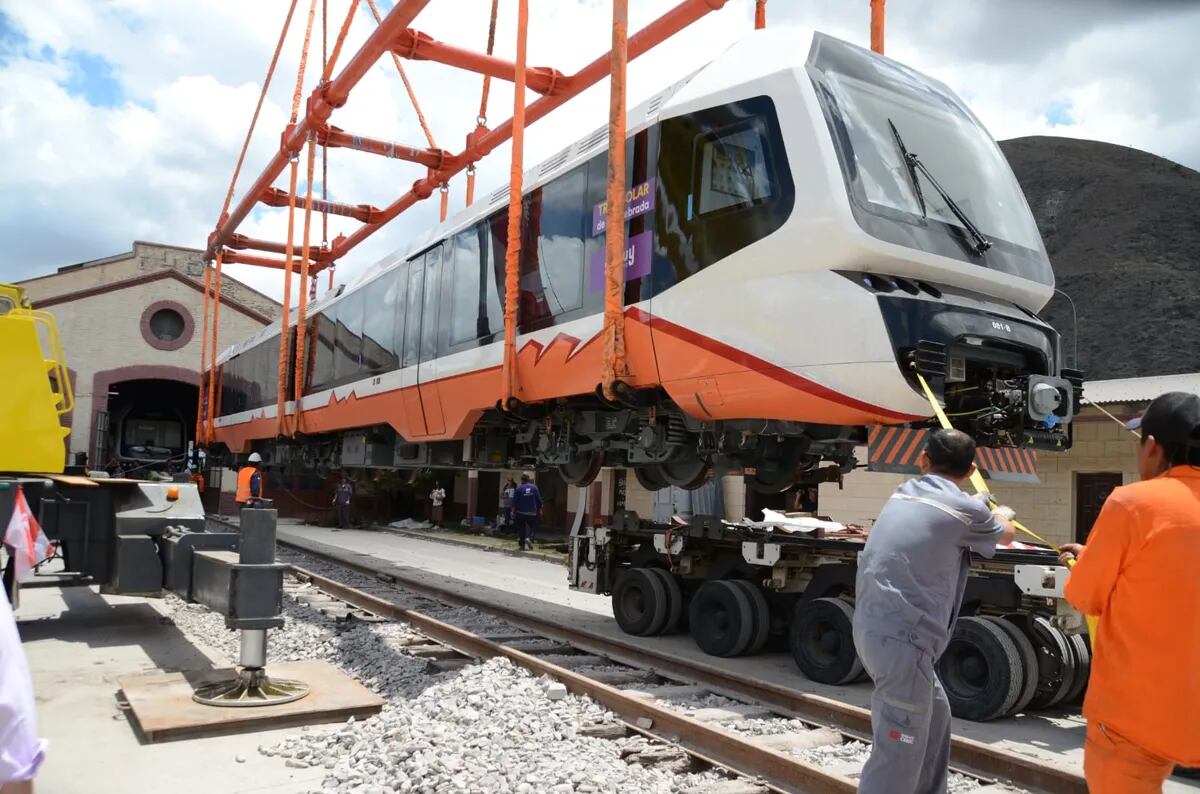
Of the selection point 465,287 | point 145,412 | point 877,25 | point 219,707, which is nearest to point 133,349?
point 145,412

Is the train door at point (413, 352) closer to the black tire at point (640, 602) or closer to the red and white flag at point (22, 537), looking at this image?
the black tire at point (640, 602)

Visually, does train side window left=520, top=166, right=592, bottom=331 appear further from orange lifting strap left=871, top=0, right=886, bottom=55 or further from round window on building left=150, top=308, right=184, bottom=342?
round window on building left=150, top=308, right=184, bottom=342

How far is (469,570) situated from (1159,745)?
508 inches

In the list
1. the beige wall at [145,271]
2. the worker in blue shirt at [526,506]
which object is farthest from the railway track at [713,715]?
the beige wall at [145,271]

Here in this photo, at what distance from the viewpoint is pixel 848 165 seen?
5570 mm

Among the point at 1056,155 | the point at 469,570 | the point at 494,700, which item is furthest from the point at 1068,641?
the point at 1056,155

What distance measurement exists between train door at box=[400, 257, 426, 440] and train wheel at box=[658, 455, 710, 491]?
320 cm

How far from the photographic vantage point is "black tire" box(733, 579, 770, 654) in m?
7.66

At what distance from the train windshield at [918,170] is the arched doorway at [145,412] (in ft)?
68.0

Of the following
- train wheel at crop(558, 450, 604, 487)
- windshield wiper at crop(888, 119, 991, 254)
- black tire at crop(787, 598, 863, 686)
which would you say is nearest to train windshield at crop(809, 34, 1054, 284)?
windshield wiper at crop(888, 119, 991, 254)

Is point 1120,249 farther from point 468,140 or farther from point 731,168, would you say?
point 731,168

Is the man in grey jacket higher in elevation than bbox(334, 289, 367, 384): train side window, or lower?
lower

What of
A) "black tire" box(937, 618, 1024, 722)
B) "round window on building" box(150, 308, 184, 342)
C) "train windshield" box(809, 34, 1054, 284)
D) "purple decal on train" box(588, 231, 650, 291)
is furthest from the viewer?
"round window on building" box(150, 308, 184, 342)

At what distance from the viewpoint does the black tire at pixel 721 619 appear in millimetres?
7621
